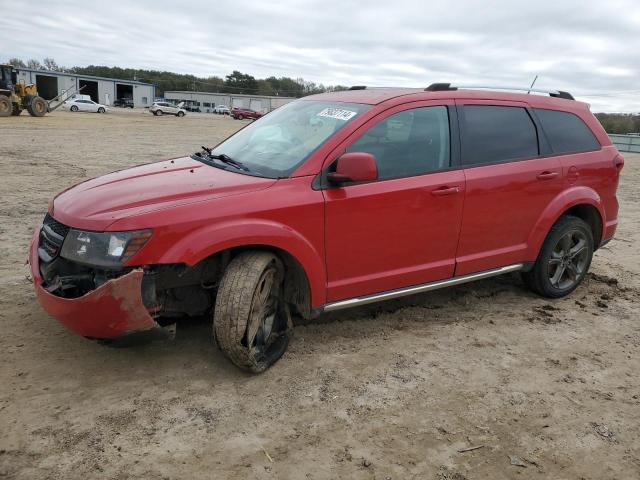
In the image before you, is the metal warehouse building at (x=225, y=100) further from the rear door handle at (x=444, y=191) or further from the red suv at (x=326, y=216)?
the rear door handle at (x=444, y=191)

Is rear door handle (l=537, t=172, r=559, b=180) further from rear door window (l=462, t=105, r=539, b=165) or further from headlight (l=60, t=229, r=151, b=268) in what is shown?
headlight (l=60, t=229, r=151, b=268)

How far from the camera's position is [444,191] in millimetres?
3879

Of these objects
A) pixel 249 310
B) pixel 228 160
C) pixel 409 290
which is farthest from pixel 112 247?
pixel 409 290

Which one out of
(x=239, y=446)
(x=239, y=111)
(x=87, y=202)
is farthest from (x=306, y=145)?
(x=239, y=111)

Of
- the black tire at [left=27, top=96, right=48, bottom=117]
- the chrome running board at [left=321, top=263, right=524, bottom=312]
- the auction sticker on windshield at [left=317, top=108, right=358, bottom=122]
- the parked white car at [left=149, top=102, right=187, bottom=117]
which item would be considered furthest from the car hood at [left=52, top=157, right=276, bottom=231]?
the parked white car at [left=149, top=102, right=187, bottom=117]

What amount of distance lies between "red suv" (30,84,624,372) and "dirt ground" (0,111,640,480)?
343 mm

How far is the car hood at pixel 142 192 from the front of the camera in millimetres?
3076

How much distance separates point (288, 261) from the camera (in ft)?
11.4

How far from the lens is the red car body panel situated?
3.03 m

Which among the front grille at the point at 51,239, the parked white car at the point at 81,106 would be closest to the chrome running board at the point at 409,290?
the front grille at the point at 51,239

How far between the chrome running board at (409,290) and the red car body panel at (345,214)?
45 mm

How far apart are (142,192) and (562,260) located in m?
3.67

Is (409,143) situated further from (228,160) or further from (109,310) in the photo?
(109,310)

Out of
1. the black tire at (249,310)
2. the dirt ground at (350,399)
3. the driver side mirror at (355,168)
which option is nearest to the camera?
the dirt ground at (350,399)
